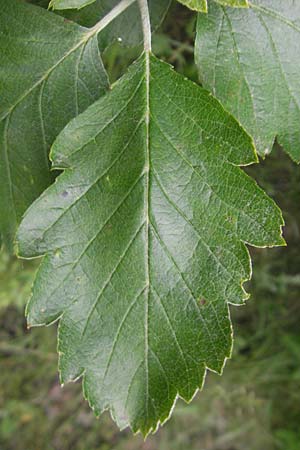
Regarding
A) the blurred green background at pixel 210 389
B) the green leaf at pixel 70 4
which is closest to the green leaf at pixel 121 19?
the green leaf at pixel 70 4

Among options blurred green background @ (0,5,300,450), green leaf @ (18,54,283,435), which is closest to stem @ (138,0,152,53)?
green leaf @ (18,54,283,435)

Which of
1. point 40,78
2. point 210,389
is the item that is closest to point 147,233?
point 40,78

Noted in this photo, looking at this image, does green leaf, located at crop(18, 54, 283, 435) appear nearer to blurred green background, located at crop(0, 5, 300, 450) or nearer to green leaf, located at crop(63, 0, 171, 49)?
green leaf, located at crop(63, 0, 171, 49)

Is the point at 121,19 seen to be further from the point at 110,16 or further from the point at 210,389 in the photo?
the point at 210,389

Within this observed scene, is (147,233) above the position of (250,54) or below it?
below

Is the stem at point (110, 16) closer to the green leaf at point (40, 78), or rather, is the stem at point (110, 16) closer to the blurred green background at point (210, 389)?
the green leaf at point (40, 78)
